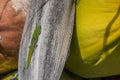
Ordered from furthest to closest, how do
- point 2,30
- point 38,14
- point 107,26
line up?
1. point 2,30
2. point 38,14
3. point 107,26

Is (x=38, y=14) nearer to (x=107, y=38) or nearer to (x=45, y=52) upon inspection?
(x=45, y=52)

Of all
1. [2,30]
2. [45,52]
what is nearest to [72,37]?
[45,52]

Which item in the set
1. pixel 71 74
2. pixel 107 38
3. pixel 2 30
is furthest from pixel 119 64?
pixel 2 30

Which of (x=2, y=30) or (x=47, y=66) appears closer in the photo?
(x=47, y=66)

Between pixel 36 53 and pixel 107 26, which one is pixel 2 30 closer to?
pixel 36 53

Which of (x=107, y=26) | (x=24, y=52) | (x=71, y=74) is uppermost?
(x=107, y=26)

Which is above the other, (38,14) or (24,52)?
(38,14)

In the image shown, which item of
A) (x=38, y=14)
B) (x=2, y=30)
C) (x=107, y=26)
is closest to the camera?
(x=107, y=26)
